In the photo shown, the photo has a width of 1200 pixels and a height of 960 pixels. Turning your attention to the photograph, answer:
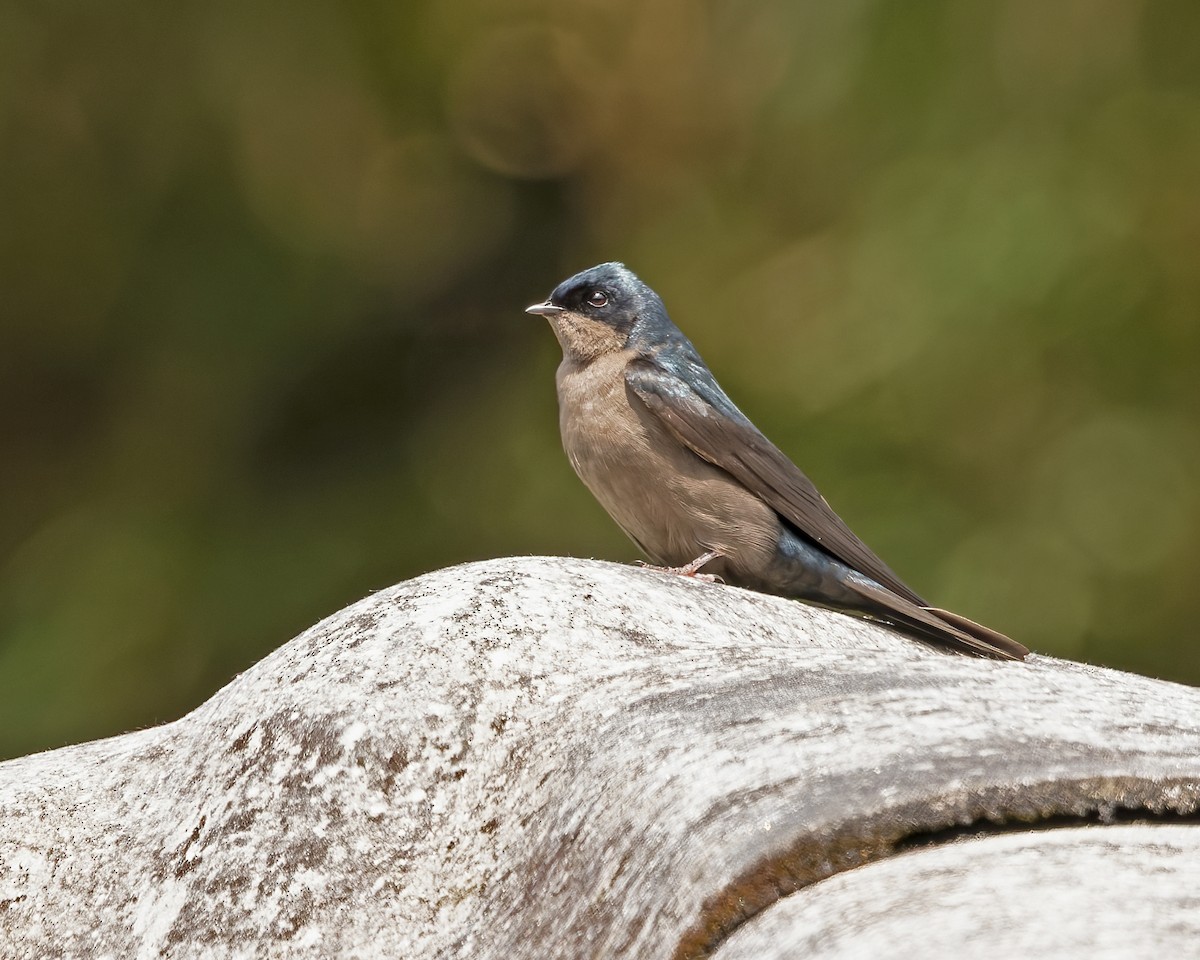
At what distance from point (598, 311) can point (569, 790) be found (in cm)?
259

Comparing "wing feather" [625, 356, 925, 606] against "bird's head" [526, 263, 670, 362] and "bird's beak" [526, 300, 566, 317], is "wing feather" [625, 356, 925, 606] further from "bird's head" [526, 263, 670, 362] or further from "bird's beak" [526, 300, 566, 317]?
"bird's beak" [526, 300, 566, 317]

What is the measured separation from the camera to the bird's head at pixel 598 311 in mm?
4422

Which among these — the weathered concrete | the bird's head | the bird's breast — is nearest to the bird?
the bird's breast

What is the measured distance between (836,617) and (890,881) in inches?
67.7

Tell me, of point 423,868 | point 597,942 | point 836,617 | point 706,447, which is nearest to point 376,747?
point 423,868

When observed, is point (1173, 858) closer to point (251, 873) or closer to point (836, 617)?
point (251, 873)

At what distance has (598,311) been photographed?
14.7ft

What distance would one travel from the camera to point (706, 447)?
406 centimetres

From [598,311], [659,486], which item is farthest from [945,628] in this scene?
[598,311]

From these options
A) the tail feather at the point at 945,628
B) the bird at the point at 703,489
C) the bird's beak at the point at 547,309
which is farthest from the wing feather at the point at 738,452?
the bird's beak at the point at 547,309

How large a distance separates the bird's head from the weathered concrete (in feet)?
5.48

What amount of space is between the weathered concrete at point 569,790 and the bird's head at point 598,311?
1.67m

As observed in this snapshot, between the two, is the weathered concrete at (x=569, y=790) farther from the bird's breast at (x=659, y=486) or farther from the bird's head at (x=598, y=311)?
the bird's head at (x=598, y=311)

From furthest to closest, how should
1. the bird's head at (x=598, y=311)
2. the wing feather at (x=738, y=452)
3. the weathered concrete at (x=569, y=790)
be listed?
1. the bird's head at (x=598, y=311)
2. the wing feather at (x=738, y=452)
3. the weathered concrete at (x=569, y=790)
